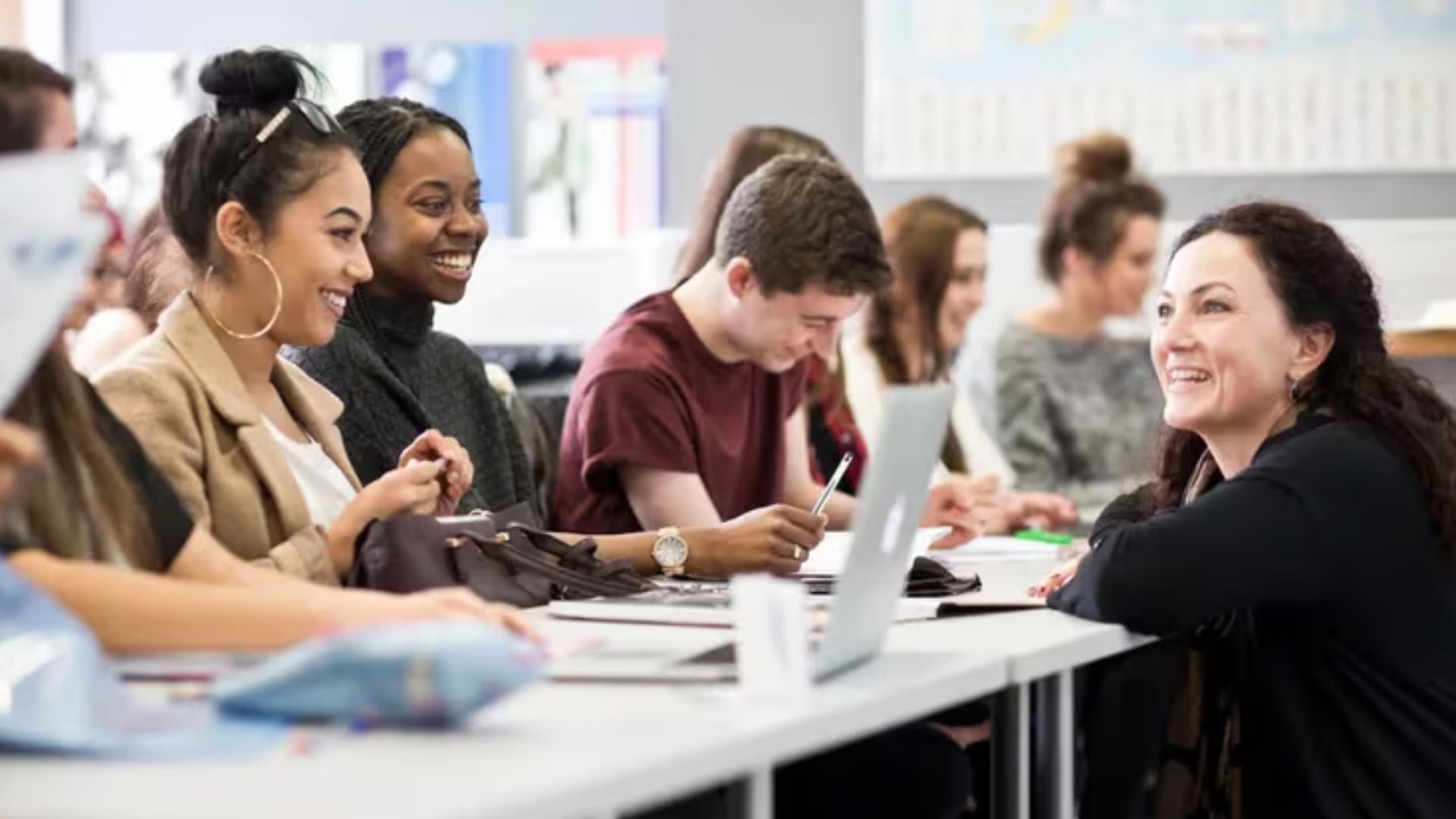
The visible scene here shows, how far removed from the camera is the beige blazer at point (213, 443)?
223 centimetres

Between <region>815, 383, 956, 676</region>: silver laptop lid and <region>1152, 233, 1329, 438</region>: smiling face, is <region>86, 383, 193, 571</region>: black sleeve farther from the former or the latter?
<region>1152, 233, 1329, 438</region>: smiling face

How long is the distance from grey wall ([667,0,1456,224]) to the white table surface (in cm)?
406

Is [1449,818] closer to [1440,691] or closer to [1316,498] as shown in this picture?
[1440,691]

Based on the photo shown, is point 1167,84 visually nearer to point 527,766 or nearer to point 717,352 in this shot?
point 717,352

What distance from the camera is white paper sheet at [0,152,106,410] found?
1409 mm

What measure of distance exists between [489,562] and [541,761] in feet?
3.12

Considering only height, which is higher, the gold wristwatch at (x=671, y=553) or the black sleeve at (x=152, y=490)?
the black sleeve at (x=152, y=490)

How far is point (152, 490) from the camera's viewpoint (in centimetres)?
193

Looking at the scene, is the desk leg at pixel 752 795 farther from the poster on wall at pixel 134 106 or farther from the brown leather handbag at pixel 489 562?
the poster on wall at pixel 134 106

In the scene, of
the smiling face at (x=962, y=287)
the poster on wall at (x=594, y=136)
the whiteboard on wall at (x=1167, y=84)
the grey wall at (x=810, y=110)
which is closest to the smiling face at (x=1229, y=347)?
the smiling face at (x=962, y=287)

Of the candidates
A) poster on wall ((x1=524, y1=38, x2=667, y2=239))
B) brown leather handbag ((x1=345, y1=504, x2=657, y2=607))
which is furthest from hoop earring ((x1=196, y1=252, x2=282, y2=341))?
poster on wall ((x1=524, y1=38, x2=667, y2=239))

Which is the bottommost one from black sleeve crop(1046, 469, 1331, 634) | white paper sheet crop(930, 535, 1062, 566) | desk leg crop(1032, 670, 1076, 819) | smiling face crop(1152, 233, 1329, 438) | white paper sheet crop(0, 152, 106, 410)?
white paper sheet crop(930, 535, 1062, 566)

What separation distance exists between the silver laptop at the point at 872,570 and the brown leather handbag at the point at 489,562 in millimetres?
334

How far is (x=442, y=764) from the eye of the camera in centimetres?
141
